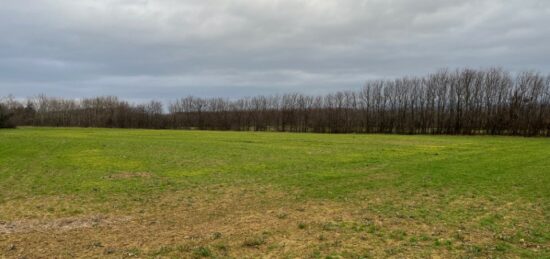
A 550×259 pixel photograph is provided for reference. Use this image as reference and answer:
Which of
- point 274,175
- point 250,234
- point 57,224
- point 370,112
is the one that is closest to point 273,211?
point 250,234

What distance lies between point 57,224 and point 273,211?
5.37 m

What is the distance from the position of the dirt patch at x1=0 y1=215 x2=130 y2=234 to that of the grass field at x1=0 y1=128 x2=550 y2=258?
1.7 inches

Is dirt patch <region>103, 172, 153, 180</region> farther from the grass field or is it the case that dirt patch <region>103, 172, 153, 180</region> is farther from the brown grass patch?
the brown grass patch

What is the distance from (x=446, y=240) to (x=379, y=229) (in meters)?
1.44

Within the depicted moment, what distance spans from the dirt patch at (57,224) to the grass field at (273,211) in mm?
42

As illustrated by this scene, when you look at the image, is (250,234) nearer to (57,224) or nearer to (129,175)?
(57,224)

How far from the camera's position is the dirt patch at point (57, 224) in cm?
973

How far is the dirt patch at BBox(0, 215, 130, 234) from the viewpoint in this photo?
383 inches

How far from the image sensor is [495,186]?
625 inches

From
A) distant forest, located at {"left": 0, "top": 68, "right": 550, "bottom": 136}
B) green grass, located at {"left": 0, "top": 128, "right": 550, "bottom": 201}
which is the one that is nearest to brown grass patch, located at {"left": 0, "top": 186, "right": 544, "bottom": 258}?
green grass, located at {"left": 0, "top": 128, "right": 550, "bottom": 201}

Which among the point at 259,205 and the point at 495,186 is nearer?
the point at 259,205

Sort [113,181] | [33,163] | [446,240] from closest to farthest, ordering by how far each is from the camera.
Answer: [446,240]
[113,181]
[33,163]

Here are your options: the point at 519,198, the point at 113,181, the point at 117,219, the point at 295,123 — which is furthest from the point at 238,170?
the point at 295,123

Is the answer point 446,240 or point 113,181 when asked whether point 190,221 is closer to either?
point 446,240
